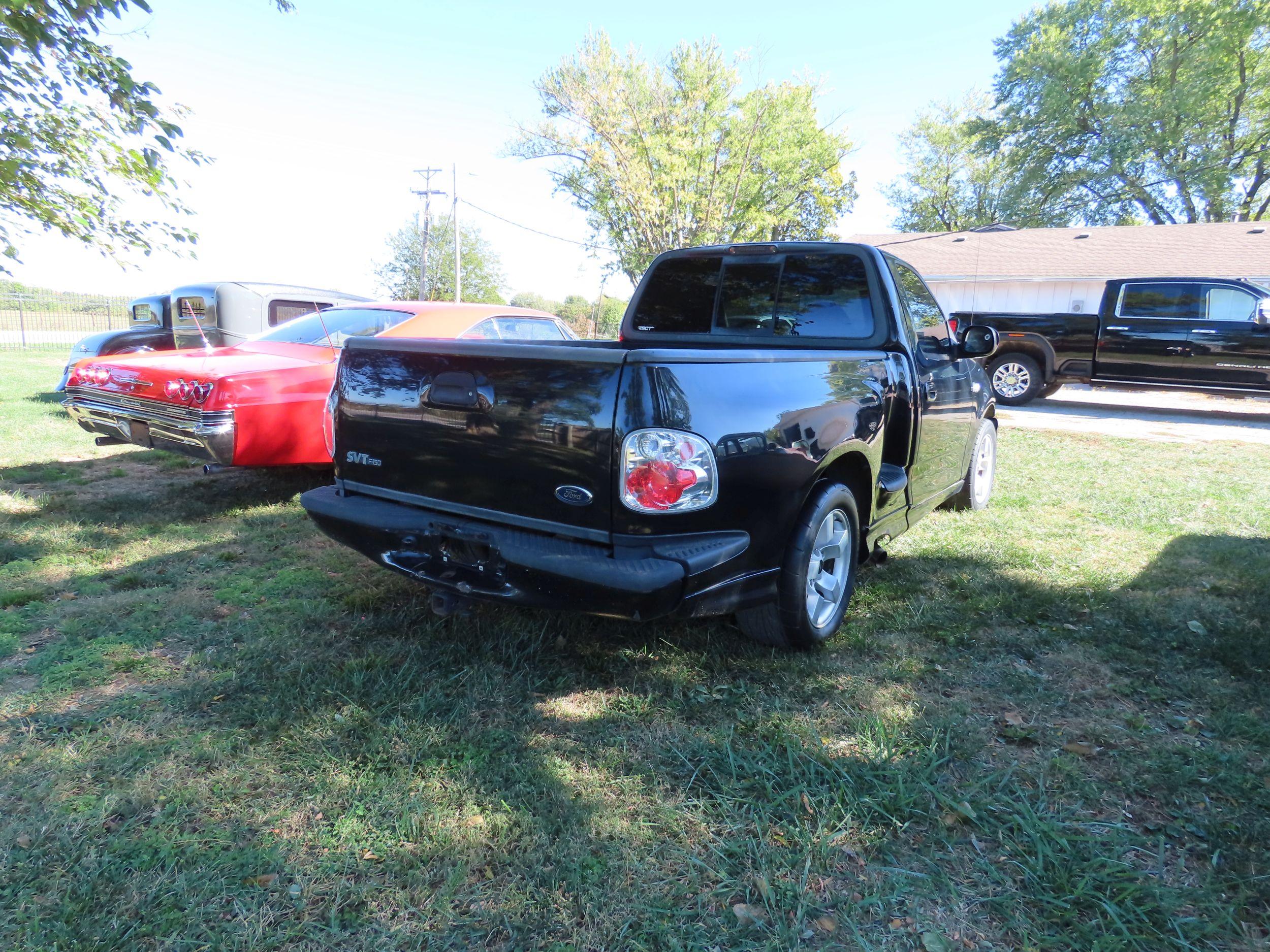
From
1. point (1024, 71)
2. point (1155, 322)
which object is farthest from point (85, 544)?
point (1024, 71)

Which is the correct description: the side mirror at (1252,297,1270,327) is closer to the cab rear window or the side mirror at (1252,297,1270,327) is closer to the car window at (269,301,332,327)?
the cab rear window

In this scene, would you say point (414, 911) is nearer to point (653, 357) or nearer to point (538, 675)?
point (538, 675)

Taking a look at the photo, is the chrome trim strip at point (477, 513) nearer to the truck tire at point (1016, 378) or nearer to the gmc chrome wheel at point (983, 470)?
the gmc chrome wheel at point (983, 470)

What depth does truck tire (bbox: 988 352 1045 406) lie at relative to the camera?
43.2ft

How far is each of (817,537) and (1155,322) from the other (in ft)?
40.3

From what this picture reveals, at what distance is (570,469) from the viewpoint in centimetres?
254

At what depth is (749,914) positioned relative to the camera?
1917 millimetres

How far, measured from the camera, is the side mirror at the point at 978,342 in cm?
452

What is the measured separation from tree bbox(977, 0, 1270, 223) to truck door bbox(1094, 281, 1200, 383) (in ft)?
72.7

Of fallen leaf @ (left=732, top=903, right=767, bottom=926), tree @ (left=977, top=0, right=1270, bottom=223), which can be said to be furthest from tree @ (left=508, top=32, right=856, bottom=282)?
fallen leaf @ (left=732, top=903, right=767, bottom=926)

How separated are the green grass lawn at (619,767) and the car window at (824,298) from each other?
1.45 m

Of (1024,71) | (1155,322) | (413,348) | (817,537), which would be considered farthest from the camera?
(1024,71)

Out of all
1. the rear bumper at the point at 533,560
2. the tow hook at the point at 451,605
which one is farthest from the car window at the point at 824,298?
the tow hook at the point at 451,605

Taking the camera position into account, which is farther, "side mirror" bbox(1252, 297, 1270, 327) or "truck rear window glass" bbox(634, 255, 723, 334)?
"side mirror" bbox(1252, 297, 1270, 327)
